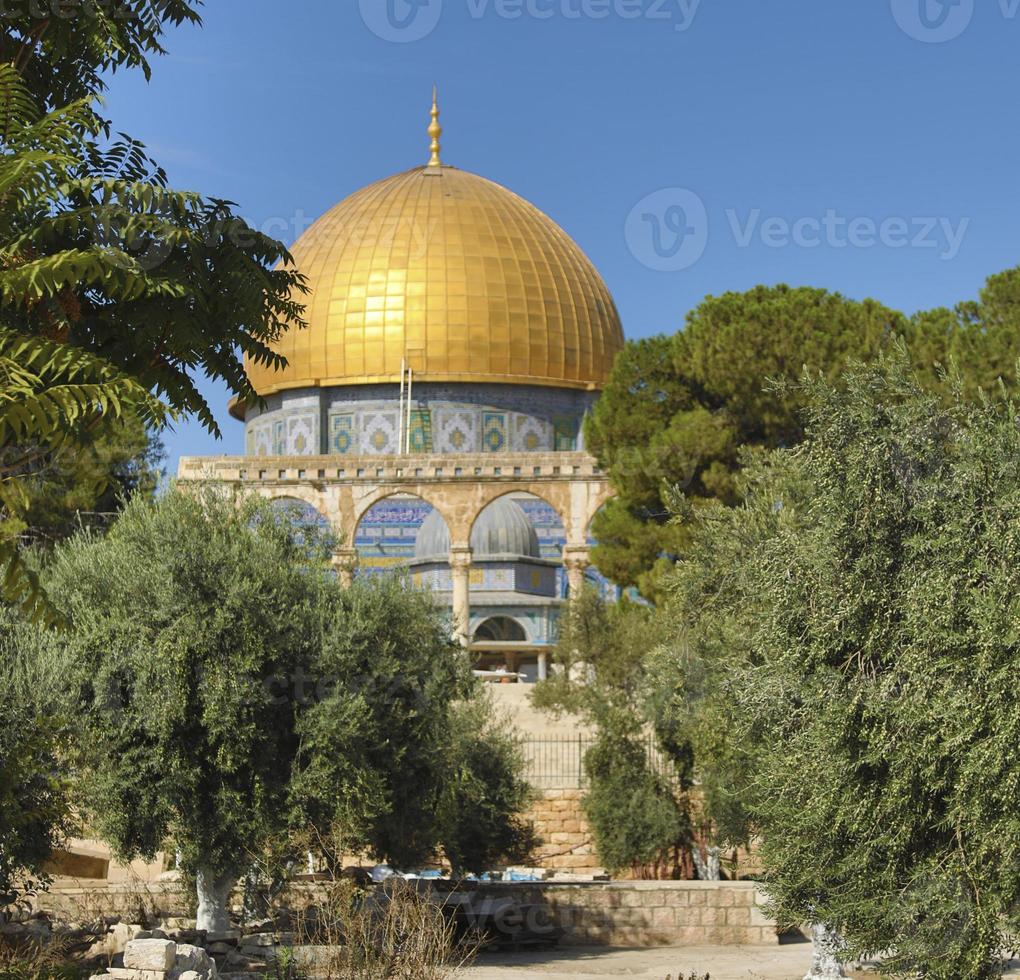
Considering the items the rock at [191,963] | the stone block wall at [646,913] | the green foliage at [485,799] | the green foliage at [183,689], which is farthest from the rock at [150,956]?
the stone block wall at [646,913]

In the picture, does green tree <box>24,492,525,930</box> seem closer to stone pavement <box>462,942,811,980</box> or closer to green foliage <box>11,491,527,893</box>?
green foliage <box>11,491,527,893</box>

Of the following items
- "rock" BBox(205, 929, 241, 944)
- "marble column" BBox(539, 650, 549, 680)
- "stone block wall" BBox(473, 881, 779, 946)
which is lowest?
"stone block wall" BBox(473, 881, 779, 946)

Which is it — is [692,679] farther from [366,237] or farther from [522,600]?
[366,237]

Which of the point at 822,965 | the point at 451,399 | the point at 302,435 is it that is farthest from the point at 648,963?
the point at 302,435

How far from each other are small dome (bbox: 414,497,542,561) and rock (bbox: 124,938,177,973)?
2507 cm

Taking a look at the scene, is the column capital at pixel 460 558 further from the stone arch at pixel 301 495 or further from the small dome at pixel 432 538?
the stone arch at pixel 301 495

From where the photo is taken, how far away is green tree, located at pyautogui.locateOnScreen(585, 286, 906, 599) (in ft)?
76.0

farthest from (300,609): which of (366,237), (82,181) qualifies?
(366,237)

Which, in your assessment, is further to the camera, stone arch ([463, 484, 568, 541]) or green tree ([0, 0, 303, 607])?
stone arch ([463, 484, 568, 541])

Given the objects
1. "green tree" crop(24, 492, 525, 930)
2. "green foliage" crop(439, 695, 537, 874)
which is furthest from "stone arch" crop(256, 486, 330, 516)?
"green tree" crop(24, 492, 525, 930)

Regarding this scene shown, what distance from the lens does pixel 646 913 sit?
1544cm

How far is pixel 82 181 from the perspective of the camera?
7.14 meters

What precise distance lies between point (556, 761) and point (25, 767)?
10463mm

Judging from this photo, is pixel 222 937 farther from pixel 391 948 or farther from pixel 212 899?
pixel 391 948
